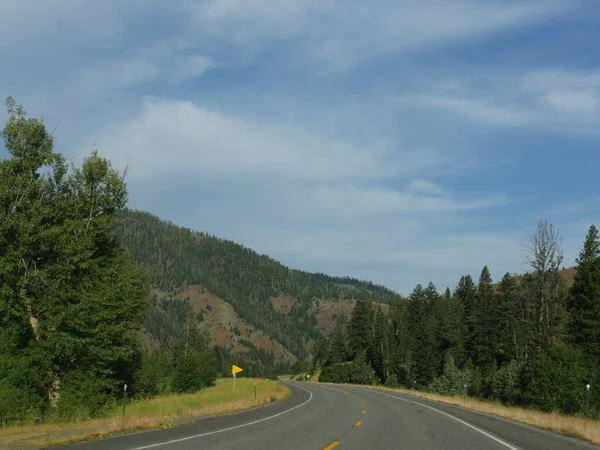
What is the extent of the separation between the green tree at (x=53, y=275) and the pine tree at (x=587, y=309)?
42624 millimetres

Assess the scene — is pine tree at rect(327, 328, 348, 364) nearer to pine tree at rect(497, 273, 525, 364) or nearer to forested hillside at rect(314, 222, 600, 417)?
forested hillside at rect(314, 222, 600, 417)

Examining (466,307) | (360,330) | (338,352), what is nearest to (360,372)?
(360,330)

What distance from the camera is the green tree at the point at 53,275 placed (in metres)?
27.1

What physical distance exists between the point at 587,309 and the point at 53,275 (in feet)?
163

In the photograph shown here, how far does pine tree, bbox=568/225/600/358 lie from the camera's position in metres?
55.3

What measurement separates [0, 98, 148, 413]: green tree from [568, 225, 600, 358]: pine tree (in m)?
42.6

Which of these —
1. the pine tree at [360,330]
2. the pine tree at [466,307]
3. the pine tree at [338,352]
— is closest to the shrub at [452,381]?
the pine tree at [466,307]

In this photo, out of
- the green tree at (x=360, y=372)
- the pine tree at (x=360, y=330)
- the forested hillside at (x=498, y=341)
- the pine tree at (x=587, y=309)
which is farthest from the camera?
the pine tree at (x=360, y=330)

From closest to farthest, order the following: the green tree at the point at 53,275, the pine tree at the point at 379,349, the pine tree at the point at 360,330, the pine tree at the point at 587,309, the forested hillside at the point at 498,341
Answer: the green tree at the point at 53,275
the forested hillside at the point at 498,341
the pine tree at the point at 587,309
the pine tree at the point at 379,349
the pine tree at the point at 360,330

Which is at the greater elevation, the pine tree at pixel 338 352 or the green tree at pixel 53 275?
the green tree at pixel 53 275

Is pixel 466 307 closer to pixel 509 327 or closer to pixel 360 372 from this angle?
pixel 360 372

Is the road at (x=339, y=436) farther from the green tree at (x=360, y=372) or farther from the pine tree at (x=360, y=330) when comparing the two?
the pine tree at (x=360, y=330)

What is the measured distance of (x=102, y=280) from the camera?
30.6m

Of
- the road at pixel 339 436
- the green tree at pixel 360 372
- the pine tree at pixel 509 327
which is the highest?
the pine tree at pixel 509 327
